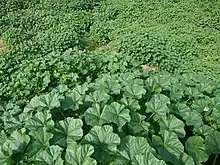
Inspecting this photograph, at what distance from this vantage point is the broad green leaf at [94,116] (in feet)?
9.07

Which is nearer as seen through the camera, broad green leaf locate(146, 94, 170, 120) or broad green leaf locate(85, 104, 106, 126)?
broad green leaf locate(85, 104, 106, 126)

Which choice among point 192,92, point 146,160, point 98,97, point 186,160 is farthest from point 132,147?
point 192,92

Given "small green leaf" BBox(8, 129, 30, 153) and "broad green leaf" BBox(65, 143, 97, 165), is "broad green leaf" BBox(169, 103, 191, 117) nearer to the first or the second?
"broad green leaf" BBox(65, 143, 97, 165)

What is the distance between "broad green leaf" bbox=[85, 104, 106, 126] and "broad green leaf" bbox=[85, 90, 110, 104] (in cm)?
17

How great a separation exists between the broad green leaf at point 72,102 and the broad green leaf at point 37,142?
1.55 ft

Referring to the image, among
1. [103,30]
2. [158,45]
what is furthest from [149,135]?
[103,30]

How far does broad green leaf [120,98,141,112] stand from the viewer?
10.0 feet

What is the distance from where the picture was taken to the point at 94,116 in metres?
2.82

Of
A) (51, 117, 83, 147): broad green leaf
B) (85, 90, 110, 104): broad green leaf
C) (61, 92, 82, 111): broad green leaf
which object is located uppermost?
(51, 117, 83, 147): broad green leaf

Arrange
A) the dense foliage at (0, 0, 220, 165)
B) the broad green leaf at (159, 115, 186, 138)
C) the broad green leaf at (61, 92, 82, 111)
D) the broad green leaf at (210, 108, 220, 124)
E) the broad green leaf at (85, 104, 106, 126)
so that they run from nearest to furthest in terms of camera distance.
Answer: the dense foliage at (0, 0, 220, 165) → the broad green leaf at (85, 104, 106, 126) → the broad green leaf at (159, 115, 186, 138) → the broad green leaf at (61, 92, 82, 111) → the broad green leaf at (210, 108, 220, 124)

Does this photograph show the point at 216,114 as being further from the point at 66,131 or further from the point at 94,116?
the point at 66,131

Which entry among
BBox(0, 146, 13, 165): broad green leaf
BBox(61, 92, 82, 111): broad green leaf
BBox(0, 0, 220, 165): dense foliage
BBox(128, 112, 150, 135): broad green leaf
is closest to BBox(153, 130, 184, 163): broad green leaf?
BBox(0, 0, 220, 165): dense foliage

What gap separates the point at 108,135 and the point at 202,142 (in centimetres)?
86

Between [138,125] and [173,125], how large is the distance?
12.1 inches
